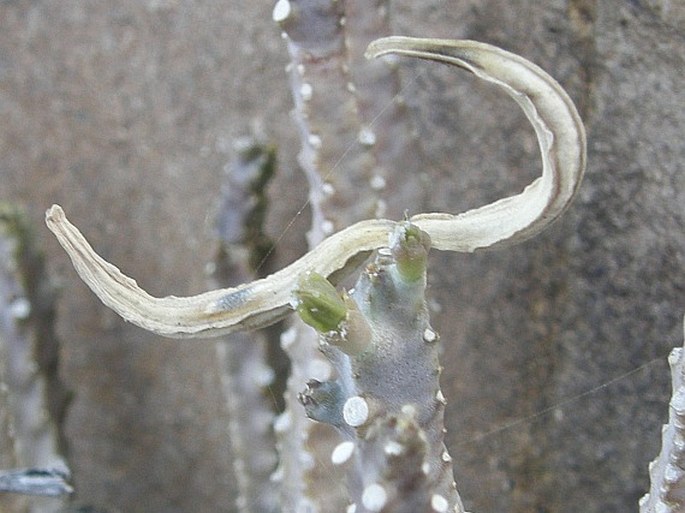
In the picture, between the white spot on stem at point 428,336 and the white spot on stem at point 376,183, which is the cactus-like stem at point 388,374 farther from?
the white spot on stem at point 376,183

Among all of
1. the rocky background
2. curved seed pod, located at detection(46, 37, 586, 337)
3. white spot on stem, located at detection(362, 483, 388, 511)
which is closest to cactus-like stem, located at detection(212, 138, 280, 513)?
the rocky background

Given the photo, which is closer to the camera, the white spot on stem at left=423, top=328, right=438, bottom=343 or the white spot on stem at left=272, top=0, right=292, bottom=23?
the white spot on stem at left=423, top=328, right=438, bottom=343

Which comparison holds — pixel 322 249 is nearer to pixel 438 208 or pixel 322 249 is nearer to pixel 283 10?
pixel 283 10

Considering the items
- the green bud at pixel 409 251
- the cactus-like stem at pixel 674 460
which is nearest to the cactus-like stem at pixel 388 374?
the green bud at pixel 409 251

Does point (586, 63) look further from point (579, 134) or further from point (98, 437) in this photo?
point (98, 437)

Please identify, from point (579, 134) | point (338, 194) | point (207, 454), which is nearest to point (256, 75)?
point (338, 194)

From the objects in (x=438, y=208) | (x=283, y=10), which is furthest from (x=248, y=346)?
(x=283, y=10)

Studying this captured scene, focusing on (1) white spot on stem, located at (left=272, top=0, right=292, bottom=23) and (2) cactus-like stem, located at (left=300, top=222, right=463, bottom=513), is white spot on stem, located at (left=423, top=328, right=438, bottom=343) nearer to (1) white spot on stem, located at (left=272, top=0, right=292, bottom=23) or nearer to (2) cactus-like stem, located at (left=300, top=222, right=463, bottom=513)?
(2) cactus-like stem, located at (left=300, top=222, right=463, bottom=513)

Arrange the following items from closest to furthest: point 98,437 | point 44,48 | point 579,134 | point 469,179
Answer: point 579,134 → point 469,179 → point 44,48 → point 98,437
